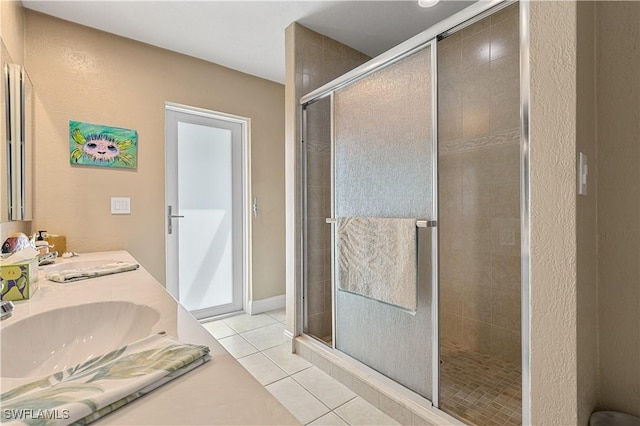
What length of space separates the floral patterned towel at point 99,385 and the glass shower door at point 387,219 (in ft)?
3.70

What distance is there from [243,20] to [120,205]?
5.36ft

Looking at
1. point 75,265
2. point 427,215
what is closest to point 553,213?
point 427,215

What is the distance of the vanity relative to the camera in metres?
0.45

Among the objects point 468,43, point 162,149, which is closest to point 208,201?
point 162,149

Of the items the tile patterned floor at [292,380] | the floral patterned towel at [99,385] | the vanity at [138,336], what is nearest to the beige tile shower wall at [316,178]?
the tile patterned floor at [292,380]

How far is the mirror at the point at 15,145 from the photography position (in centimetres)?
144

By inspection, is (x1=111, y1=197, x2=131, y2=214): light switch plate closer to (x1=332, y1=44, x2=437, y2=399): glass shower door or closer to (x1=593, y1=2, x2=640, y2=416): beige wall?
(x1=332, y1=44, x2=437, y2=399): glass shower door

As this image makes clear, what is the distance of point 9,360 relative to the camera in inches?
28.4

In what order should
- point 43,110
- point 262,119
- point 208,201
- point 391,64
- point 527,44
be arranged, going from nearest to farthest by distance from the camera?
point 527,44, point 391,64, point 43,110, point 208,201, point 262,119

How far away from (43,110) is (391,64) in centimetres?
227

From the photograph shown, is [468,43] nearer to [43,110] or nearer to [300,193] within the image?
[300,193]

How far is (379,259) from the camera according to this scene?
1.62 m

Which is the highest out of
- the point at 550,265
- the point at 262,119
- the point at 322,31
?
the point at 322,31

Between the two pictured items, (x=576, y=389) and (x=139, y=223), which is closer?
(x=576, y=389)
